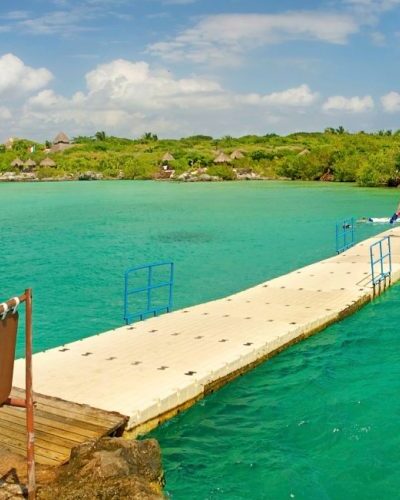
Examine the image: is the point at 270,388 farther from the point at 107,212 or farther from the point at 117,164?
the point at 117,164

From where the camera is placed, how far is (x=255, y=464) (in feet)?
22.5

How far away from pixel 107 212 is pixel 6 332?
38.2 m

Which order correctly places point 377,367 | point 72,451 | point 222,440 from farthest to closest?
point 377,367 → point 222,440 → point 72,451

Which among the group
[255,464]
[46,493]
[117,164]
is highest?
[117,164]

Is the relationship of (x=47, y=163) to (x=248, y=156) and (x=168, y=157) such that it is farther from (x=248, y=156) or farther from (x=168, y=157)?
(x=248, y=156)

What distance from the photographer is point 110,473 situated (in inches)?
215

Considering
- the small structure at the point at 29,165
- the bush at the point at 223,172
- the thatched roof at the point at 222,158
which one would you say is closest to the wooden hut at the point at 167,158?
the thatched roof at the point at 222,158

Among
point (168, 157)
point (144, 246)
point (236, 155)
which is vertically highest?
point (168, 157)

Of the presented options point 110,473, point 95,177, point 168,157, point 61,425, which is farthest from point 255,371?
point 168,157

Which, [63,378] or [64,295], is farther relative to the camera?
[64,295]

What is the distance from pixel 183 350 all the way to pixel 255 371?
118cm

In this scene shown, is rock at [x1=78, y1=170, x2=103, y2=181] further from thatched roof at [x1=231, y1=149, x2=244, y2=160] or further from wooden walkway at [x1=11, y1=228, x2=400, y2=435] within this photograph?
wooden walkway at [x1=11, y1=228, x2=400, y2=435]

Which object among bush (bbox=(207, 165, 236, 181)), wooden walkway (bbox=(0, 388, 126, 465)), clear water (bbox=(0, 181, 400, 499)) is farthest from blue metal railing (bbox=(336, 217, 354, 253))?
bush (bbox=(207, 165, 236, 181))

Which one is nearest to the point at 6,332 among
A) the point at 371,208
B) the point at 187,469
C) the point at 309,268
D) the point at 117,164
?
the point at 187,469
